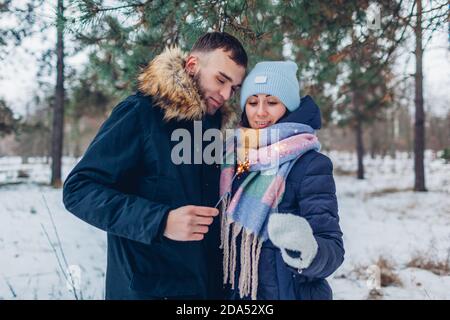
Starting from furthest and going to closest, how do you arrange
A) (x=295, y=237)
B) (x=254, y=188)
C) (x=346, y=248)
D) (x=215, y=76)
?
1. (x=346, y=248)
2. (x=215, y=76)
3. (x=254, y=188)
4. (x=295, y=237)

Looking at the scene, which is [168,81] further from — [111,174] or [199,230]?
[199,230]

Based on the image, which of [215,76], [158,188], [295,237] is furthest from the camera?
[215,76]

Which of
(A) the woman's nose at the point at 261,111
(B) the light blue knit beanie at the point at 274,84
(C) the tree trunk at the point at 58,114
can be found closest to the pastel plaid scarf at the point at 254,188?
(A) the woman's nose at the point at 261,111

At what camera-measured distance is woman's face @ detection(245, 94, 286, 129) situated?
1.88m

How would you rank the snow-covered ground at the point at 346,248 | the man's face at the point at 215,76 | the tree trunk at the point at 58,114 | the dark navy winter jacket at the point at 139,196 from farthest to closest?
the tree trunk at the point at 58,114
the snow-covered ground at the point at 346,248
the man's face at the point at 215,76
the dark navy winter jacket at the point at 139,196

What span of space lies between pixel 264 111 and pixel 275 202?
0.50 m

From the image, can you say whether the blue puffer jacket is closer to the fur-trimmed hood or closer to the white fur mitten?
the white fur mitten

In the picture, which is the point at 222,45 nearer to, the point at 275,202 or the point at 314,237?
the point at 275,202

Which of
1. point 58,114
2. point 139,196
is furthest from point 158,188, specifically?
point 58,114

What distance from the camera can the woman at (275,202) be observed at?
4.92 ft

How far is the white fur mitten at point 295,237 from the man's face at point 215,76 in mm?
764

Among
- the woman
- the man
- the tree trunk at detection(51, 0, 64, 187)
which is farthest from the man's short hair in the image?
the tree trunk at detection(51, 0, 64, 187)

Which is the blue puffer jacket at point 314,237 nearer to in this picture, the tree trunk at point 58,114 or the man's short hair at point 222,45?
the man's short hair at point 222,45

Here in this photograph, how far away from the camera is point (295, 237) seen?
1327 mm
